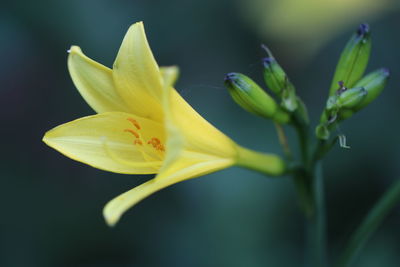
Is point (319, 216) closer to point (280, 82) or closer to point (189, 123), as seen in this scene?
point (280, 82)

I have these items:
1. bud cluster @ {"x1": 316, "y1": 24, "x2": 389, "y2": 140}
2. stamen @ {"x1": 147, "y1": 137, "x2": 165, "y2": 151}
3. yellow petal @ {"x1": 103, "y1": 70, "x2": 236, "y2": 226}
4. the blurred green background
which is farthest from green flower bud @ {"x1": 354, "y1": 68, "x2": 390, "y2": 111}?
the blurred green background

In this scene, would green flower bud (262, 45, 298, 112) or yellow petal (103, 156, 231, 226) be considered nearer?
yellow petal (103, 156, 231, 226)

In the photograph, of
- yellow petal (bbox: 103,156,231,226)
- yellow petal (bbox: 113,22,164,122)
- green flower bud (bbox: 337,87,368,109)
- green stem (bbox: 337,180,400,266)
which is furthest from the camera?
green stem (bbox: 337,180,400,266)

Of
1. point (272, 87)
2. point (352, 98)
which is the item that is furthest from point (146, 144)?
point (352, 98)

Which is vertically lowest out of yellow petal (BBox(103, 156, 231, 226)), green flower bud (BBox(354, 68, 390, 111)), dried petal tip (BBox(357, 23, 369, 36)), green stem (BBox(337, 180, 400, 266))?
green stem (BBox(337, 180, 400, 266))

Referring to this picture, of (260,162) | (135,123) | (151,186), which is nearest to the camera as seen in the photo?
→ (151,186)

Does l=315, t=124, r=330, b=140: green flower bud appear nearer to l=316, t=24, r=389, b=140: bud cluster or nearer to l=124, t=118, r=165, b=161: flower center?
l=316, t=24, r=389, b=140: bud cluster

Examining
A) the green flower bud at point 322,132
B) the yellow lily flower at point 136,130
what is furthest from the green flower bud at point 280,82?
the yellow lily flower at point 136,130
